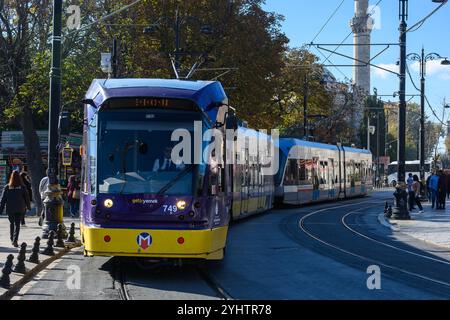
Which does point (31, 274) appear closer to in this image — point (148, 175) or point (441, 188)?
point (148, 175)

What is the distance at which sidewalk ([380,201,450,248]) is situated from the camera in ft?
66.6

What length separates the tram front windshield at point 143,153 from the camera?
11.7 meters

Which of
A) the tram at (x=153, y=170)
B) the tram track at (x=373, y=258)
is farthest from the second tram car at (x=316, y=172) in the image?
the tram at (x=153, y=170)

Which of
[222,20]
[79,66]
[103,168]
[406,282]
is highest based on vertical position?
[222,20]

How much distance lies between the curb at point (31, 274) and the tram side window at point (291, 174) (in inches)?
689

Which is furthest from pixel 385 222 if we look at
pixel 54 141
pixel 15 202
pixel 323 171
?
pixel 15 202

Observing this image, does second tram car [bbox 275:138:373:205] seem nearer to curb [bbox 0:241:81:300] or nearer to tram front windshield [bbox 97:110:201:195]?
curb [bbox 0:241:81:300]

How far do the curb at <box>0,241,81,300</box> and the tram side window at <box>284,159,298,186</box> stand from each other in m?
17.5

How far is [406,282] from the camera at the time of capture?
1207 centimetres

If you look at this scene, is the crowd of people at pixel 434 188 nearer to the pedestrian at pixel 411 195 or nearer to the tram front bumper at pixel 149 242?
the pedestrian at pixel 411 195

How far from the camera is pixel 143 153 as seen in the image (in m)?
11.8

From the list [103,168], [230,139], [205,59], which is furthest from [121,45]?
[103,168]
